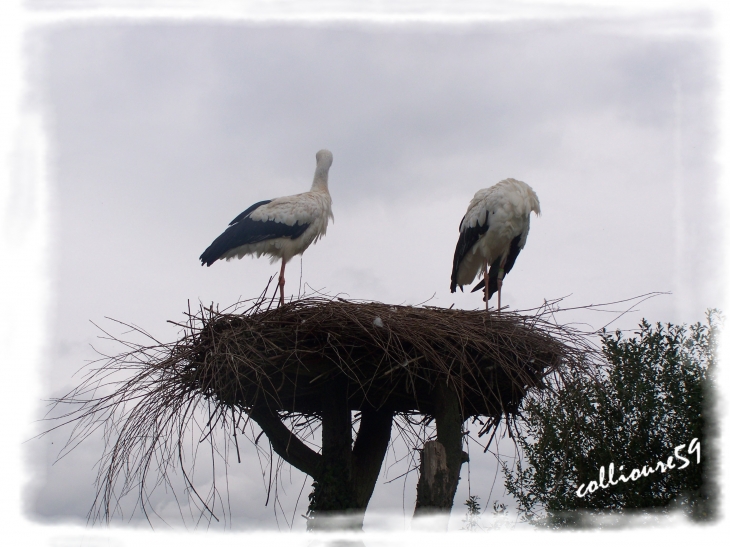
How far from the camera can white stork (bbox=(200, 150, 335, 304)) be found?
21.5ft

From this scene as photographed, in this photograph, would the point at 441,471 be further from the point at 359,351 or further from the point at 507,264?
the point at 507,264

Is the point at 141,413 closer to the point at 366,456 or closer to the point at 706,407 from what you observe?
the point at 366,456

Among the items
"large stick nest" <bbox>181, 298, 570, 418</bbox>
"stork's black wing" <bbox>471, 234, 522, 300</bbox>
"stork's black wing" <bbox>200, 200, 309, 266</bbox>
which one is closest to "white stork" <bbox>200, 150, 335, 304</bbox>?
"stork's black wing" <bbox>200, 200, 309, 266</bbox>

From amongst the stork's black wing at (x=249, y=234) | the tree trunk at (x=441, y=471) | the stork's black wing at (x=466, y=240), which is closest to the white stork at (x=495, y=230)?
the stork's black wing at (x=466, y=240)

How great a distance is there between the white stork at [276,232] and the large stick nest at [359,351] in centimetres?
213

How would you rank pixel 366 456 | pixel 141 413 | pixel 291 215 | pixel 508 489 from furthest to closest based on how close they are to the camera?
pixel 508 489 < pixel 291 215 < pixel 366 456 < pixel 141 413

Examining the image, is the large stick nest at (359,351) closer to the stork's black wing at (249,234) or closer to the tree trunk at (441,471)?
the tree trunk at (441,471)

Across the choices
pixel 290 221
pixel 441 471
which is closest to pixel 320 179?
pixel 290 221

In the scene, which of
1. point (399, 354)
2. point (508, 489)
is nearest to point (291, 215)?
point (399, 354)

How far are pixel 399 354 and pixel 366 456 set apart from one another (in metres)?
0.98

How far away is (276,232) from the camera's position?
6520mm

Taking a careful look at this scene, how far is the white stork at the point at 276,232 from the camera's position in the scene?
6.54 metres

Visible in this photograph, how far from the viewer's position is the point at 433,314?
15.0 feet

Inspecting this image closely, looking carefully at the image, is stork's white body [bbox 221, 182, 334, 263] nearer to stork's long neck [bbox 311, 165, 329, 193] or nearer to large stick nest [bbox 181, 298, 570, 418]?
stork's long neck [bbox 311, 165, 329, 193]
